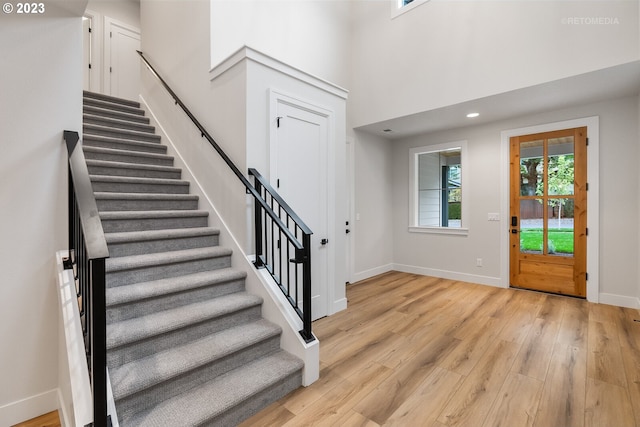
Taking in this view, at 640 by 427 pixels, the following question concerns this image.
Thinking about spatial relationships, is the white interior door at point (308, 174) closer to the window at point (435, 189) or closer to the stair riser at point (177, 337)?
the stair riser at point (177, 337)

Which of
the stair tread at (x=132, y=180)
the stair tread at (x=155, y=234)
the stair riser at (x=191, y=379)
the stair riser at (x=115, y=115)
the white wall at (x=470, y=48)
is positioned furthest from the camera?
the stair riser at (x=115, y=115)

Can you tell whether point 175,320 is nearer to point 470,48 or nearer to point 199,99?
point 199,99

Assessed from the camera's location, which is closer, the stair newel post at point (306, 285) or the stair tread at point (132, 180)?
the stair newel post at point (306, 285)

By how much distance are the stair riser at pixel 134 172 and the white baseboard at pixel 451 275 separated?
4103 mm

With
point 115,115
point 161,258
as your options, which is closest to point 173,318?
point 161,258

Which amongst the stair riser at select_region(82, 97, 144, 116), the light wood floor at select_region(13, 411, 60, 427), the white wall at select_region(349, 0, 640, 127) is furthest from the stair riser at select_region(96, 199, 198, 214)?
the white wall at select_region(349, 0, 640, 127)

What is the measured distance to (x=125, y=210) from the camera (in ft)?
9.06

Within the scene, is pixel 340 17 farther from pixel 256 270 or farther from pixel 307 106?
pixel 256 270

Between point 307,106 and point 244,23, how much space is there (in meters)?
1.30

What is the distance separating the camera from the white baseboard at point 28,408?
1820 millimetres

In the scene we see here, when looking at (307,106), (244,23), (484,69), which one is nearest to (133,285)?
(307,106)

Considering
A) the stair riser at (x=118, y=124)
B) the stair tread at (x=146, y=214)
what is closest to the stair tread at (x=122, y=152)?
the stair riser at (x=118, y=124)

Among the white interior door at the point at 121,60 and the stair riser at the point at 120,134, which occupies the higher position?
the white interior door at the point at 121,60

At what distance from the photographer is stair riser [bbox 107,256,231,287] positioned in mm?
2070
